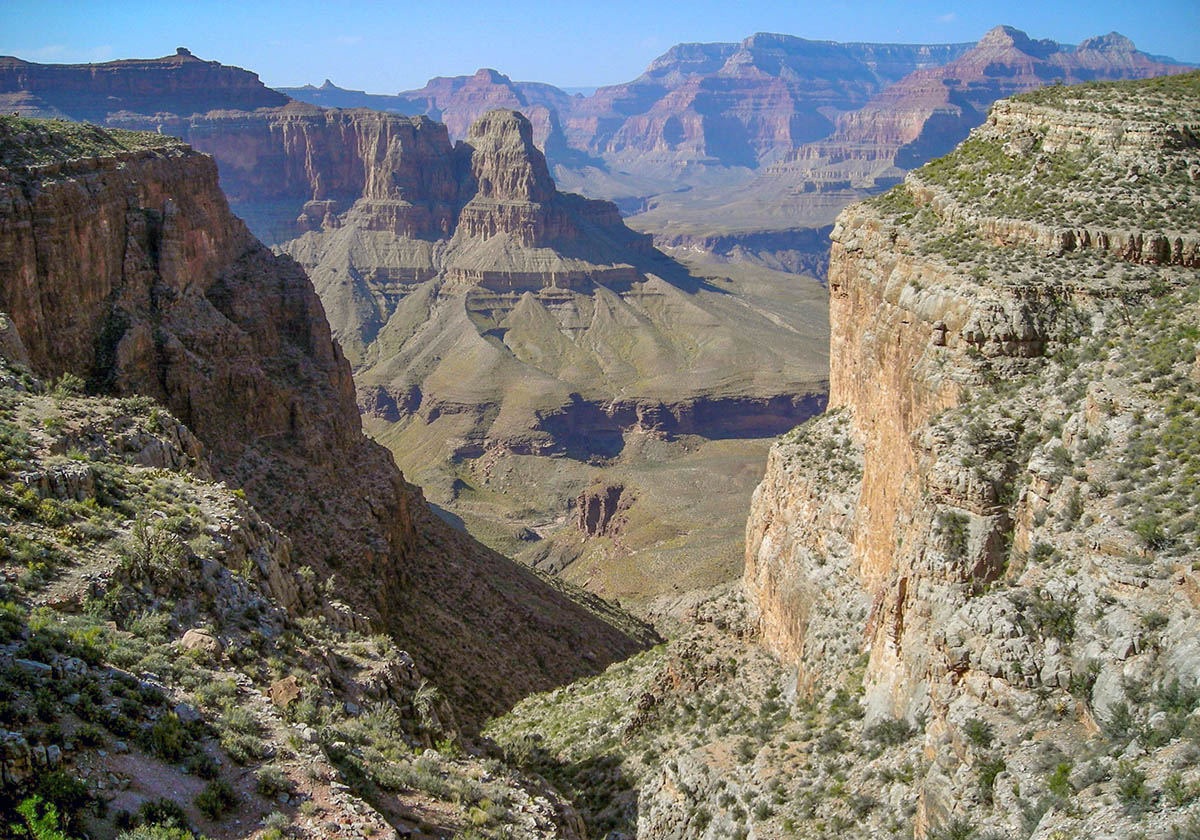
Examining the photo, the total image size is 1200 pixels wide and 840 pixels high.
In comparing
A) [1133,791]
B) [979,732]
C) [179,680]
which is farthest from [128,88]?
[1133,791]

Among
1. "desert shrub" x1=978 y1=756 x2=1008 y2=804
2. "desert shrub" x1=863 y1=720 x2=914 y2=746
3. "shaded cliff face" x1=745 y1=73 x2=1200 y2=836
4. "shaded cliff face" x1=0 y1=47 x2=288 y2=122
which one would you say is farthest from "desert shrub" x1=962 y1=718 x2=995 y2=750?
"shaded cliff face" x1=0 y1=47 x2=288 y2=122

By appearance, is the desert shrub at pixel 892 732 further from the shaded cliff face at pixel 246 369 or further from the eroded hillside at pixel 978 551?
the shaded cliff face at pixel 246 369

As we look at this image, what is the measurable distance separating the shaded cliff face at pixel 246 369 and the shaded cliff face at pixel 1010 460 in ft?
51.2

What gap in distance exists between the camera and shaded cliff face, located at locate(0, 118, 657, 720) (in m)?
37.8

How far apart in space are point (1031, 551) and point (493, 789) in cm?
1191

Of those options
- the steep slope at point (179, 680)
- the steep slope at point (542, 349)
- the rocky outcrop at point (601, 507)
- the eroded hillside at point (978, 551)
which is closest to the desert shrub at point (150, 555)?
the steep slope at point (179, 680)

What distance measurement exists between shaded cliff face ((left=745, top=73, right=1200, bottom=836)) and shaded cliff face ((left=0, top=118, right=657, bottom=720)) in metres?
15.6

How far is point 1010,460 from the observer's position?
73.0 ft

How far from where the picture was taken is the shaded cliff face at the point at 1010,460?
56.5ft

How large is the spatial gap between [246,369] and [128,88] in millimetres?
143878

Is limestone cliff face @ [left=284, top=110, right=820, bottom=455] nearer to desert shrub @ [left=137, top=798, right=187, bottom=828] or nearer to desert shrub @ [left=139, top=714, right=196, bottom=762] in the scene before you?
desert shrub @ [left=139, top=714, right=196, bottom=762]

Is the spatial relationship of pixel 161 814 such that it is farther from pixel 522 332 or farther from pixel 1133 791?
A: pixel 522 332

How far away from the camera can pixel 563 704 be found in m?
40.4

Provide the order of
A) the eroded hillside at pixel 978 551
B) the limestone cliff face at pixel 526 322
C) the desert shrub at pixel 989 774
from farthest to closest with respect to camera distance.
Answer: the limestone cliff face at pixel 526 322
the desert shrub at pixel 989 774
the eroded hillside at pixel 978 551
